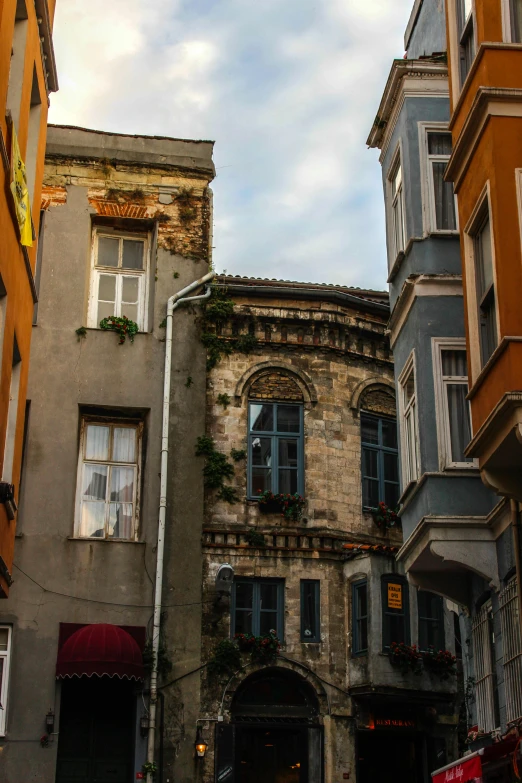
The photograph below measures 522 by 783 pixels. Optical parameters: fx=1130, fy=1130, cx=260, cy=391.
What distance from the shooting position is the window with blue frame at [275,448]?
23359 mm

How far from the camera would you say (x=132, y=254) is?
2497cm

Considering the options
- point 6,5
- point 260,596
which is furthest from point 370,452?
point 6,5

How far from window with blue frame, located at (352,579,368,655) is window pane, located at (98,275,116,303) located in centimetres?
802

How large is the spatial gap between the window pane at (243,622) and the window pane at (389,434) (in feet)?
16.2

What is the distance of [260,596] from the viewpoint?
22453 mm

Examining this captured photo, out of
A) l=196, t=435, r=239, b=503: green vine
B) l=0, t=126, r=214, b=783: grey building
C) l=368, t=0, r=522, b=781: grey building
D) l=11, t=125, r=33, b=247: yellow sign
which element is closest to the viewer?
l=11, t=125, r=33, b=247: yellow sign

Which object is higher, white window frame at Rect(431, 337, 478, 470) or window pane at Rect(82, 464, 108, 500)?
window pane at Rect(82, 464, 108, 500)

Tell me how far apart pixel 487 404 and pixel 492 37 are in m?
4.56

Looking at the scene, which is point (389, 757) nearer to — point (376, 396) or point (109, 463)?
point (376, 396)

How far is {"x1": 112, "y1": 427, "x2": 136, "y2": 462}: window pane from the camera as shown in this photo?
A: 23219 millimetres

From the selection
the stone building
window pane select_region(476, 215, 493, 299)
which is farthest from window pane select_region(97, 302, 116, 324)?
window pane select_region(476, 215, 493, 299)

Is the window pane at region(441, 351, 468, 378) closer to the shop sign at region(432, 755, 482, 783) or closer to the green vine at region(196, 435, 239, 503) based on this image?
the shop sign at region(432, 755, 482, 783)

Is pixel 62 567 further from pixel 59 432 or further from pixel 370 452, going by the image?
pixel 370 452

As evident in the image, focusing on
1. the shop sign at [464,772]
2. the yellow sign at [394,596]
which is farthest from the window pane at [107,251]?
the shop sign at [464,772]
